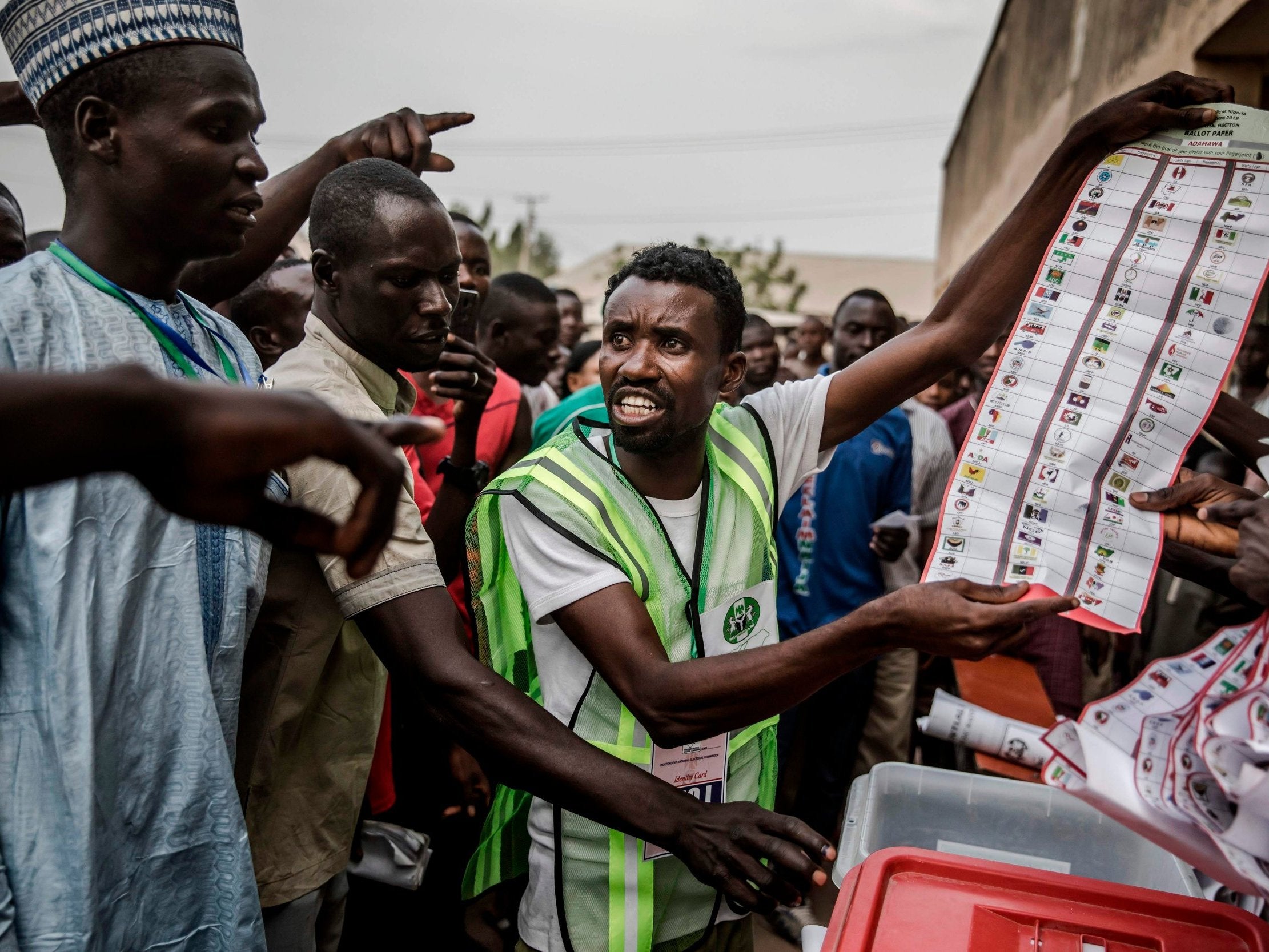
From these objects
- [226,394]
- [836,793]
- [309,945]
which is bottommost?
[836,793]

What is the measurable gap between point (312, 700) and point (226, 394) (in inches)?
47.2

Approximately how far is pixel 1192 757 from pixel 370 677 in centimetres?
147

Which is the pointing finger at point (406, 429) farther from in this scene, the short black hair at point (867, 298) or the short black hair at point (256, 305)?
the short black hair at point (867, 298)

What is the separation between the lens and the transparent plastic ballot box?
2.00 metres

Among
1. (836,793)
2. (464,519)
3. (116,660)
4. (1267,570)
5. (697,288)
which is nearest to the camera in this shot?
(1267,570)

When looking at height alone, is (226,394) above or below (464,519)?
above

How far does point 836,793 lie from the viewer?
4.20 meters

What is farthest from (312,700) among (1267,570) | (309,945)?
(1267,570)

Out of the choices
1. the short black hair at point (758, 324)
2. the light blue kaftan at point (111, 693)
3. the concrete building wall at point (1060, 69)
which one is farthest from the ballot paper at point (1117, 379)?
the short black hair at point (758, 324)

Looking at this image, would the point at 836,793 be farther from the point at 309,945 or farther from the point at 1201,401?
the point at 1201,401

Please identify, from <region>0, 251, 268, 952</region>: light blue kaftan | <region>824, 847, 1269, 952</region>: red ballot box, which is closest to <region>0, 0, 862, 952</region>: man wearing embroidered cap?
<region>0, 251, 268, 952</region>: light blue kaftan

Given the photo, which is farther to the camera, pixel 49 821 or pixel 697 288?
A: pixel 697 288

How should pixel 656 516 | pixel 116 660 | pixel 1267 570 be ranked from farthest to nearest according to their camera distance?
pixel 656 516 → pixel 116 660 → pixel 1267 570

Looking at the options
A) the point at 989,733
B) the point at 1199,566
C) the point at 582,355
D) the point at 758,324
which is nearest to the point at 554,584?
the point at 1199,566
